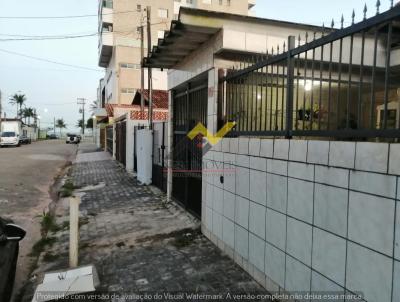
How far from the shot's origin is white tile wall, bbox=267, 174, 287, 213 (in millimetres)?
3244

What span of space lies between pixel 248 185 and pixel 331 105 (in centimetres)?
150

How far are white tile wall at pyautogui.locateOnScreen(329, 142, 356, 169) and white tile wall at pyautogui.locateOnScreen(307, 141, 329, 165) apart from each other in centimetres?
6

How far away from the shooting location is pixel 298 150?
3.04 meters

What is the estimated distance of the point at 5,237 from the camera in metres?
3.30

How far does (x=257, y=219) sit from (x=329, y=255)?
1.15 meters

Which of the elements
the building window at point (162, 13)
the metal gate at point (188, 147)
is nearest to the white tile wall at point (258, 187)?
the metal gate at point (188, 147)

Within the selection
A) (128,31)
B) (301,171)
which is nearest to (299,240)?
(301,171)

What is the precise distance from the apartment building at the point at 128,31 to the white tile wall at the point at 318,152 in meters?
35.6

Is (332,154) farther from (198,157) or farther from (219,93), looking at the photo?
(198,157)

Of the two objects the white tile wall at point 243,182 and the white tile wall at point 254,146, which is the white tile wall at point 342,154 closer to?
the white tile wall at point 254,146

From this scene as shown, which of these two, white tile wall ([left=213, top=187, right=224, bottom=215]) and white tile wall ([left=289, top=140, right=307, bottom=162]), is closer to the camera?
white tile wall ([left=289, top=140, right=307, bottom=162])

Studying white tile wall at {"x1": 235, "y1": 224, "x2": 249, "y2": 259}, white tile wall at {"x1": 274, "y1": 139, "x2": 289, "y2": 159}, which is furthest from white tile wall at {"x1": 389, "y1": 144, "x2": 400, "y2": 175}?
white tile wall at {"x1": 235, "y1": 224, "x2": 249, "y2": 259}

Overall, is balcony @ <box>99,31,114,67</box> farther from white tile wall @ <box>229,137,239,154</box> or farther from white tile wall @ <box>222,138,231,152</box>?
white tile wall @ <box>229,137,239,154</box>

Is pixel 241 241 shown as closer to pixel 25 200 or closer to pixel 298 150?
pixel 298 150
